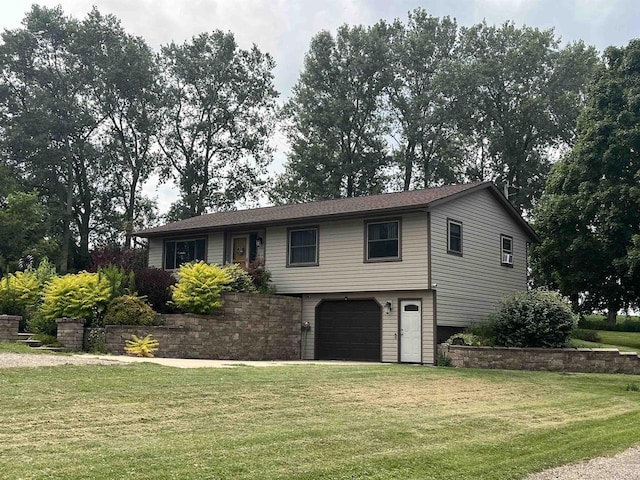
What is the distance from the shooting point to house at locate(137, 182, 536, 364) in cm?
2017

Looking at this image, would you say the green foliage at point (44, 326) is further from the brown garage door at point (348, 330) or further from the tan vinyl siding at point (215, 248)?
the brown garage door at point (348, 330)

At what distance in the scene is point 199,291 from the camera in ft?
62.8

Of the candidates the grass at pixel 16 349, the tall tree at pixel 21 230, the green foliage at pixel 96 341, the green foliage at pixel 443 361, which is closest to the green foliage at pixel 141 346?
the green foliage at pixel 96 341

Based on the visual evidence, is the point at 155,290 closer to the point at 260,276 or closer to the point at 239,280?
the point at 239,280

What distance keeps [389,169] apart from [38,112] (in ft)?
65.9

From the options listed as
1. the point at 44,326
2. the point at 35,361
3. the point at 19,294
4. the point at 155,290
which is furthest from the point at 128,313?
the point at 35,361

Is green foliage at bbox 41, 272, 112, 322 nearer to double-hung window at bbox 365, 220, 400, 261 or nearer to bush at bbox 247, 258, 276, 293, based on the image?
bush at bbox 247, 258, 276, 293

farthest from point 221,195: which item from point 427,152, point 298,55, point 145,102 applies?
point 427,152

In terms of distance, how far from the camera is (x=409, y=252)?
2019 cm

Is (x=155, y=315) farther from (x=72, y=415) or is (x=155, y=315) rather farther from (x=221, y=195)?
(x=221, y=195)

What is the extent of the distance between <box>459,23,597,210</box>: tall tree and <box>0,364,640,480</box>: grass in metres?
26.8

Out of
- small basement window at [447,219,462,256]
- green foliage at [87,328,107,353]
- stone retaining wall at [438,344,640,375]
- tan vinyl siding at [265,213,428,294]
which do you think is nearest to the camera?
green foliage at [87,328,107,353]

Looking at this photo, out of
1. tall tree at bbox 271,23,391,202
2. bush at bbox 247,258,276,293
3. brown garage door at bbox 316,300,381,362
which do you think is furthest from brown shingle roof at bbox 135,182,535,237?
tall tree at bbox 271,23,391,202

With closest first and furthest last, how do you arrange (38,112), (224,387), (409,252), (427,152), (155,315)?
(224,387) < (155,315) < (409,252) < (38,112) < (427,152)
